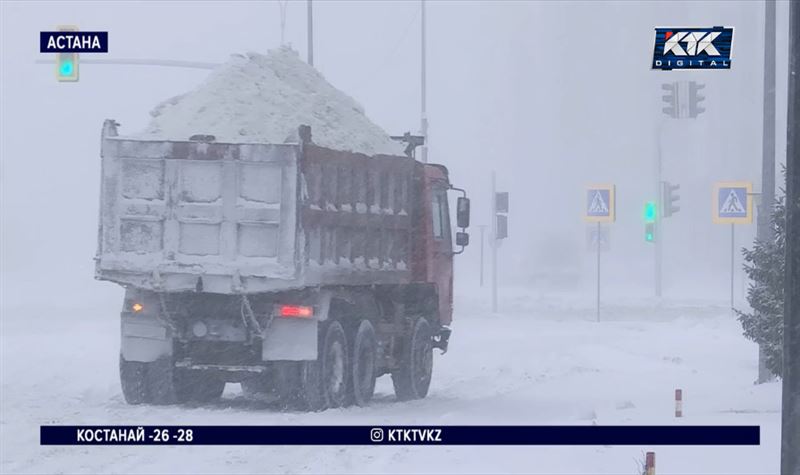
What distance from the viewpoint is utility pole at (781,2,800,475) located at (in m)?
6.70

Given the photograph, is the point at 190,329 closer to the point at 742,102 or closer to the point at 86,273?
the point at 86,273

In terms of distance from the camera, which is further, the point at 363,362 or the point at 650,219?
the point at 650,219

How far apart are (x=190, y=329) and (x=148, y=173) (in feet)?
5.62

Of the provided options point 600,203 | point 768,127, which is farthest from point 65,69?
point 600,203

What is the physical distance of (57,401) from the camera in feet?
55.0

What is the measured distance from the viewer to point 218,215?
14.8 meters

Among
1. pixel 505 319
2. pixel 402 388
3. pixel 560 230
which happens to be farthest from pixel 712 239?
pixel 402 388

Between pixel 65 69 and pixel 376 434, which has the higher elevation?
pixel 65 69

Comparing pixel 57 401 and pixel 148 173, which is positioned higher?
pixel 148 173

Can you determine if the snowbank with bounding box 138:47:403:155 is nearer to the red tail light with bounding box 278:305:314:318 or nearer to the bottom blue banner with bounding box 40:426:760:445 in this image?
the red tail light with bounding box 278:305:314:318

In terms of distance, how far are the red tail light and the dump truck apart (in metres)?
0.01

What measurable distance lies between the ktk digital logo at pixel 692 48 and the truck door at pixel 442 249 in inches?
370

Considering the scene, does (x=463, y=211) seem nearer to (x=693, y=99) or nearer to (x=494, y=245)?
(x=693, y=99)

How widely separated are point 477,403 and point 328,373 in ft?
10.2
